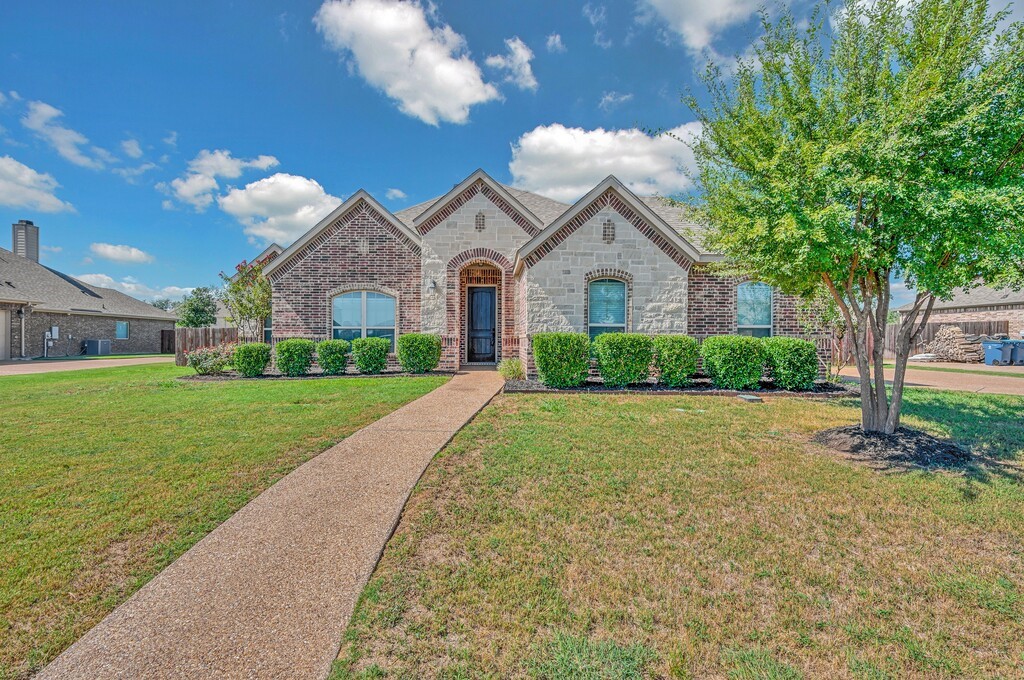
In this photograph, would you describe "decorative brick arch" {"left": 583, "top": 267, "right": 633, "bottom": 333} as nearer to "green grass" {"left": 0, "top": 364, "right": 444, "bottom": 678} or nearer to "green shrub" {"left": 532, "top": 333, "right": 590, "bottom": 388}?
"green shrub" {"left": 532, "top": 333, "right": 590, "bottom": 388}

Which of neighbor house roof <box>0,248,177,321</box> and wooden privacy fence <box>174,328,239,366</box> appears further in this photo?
neighbor house roof <box>0,248,177,321</box>

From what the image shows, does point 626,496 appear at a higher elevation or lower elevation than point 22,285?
lower

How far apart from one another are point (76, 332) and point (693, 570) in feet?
115

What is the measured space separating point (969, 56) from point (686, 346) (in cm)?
614

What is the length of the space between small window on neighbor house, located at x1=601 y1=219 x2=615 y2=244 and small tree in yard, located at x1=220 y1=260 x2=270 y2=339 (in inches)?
432

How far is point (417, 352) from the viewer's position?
12.7m

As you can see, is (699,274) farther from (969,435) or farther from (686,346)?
(969,435)

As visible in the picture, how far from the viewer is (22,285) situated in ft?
77.6

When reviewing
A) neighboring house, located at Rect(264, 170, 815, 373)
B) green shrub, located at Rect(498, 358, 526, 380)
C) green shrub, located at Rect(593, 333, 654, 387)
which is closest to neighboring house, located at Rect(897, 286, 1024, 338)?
neighboring house, located at Rect(264, 170, 815, 373)

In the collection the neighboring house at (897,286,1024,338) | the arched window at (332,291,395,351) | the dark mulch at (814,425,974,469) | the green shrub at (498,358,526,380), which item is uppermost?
the neighboring house at (897,286,1024,338)

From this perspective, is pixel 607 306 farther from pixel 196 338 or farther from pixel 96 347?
pixel 96 347

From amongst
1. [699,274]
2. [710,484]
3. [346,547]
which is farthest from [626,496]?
[699,274]

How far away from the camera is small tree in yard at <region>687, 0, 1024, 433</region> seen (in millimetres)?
4449

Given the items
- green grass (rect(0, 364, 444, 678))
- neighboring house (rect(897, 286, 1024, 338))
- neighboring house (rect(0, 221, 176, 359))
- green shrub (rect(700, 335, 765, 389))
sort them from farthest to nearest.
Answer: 1. neighboring house (rect(0, 221, 176, 359))
2. neighboring house (rect(897, 286, 1024, 338))
3. green shrub (rect(700, 335, 765, 389))
4. green grass (rect(0, 364, 444, 678))
